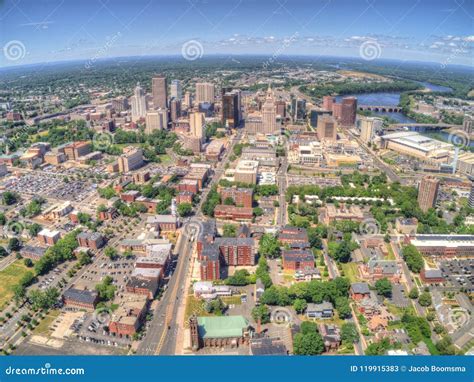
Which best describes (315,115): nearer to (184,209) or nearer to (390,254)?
(184,209)

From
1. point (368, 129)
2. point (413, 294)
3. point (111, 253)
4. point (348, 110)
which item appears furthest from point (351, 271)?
point (348, 110)

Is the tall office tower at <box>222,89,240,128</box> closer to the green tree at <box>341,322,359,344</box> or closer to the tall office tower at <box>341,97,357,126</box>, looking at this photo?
the tall office tower at <box>341,97,357,126</box>

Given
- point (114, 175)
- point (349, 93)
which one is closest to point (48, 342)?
point (114, 175)

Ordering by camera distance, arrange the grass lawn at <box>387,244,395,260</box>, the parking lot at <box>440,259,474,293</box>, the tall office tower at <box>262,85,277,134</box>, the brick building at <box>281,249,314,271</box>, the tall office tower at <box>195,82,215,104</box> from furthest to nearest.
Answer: the tall office tower at <box>195,82,215,104</box> → the tall office tower at <box>262,85,277,134</box> → the grass lawn at <box>387,244,395,260</box> → the brick building at <box>281,249,314,271</box> → the parking lot at <box>440,259,474,293</box>

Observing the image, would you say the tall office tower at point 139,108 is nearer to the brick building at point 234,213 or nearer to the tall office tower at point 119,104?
the tall office tower at point 119,104

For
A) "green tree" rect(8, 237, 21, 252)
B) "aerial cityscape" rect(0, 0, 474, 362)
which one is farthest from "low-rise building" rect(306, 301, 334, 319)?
"green tree" rect(8, 237, 21, 252)

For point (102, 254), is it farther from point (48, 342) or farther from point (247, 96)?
→ point (247, 96)
